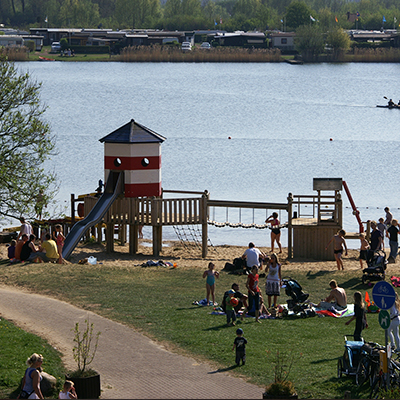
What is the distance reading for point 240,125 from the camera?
8062 cm

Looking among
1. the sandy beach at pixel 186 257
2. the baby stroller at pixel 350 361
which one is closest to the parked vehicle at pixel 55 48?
the sandy beach at pixel 186 257

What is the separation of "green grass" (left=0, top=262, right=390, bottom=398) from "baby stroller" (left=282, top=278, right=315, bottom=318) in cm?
24

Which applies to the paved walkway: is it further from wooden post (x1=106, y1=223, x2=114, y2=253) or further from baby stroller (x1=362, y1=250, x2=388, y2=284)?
wooden post (x1=106, y1=223, x2=114, y2=253)

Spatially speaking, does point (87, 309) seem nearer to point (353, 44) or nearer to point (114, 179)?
point (114, 179)

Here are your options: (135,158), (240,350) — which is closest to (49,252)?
(135,158)

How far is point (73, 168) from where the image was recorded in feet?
179

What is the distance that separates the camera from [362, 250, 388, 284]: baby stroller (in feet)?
70.8

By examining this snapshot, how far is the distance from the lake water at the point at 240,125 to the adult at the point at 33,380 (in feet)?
77.7

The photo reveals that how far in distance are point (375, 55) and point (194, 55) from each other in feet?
121

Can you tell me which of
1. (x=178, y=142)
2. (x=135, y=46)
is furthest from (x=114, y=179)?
(x=135, y=46)

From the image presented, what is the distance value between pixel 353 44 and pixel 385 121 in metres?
81.3

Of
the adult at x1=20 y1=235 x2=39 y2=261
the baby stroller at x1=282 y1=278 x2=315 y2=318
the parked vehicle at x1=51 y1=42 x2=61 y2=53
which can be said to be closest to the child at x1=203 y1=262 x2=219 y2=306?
the baby stroller at x1=282 y1=278 x2=315 y2=318

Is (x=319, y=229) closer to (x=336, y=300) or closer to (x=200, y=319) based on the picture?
(x=336, y=300)

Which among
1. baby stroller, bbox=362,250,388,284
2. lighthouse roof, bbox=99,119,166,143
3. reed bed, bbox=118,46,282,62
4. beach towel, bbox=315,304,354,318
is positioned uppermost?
reed bed, bbox=118,46,282,62
